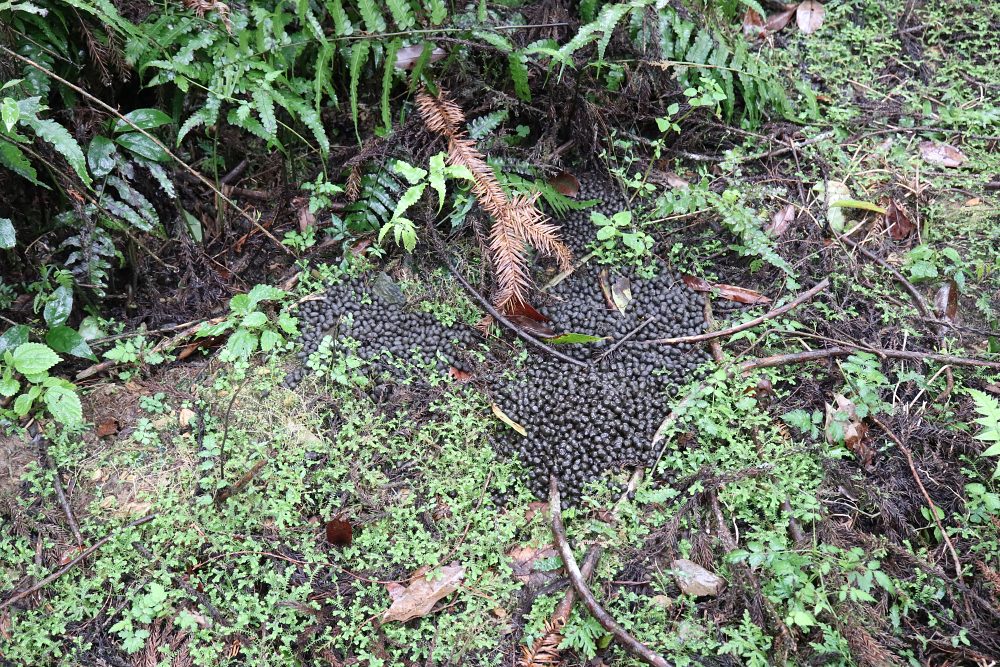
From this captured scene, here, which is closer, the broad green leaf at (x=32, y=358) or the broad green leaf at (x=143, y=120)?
the broad green leaf at (x=32, y=358)

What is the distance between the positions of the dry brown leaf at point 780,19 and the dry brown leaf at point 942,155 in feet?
4.56

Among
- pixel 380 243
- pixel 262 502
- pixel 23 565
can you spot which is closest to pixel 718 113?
pixel 380 243

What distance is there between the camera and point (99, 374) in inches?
157

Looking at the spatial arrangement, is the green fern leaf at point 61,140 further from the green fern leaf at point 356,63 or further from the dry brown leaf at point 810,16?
the dry brown leaf at point 810,16

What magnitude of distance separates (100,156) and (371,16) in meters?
1.67

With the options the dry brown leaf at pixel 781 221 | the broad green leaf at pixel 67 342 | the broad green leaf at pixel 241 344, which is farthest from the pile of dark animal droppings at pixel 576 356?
the broad green leaf at pixel 67 342

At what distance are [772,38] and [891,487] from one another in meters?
3.31

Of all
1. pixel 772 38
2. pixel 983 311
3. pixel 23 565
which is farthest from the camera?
pixel 772 38

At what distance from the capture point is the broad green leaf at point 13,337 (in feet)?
12.1

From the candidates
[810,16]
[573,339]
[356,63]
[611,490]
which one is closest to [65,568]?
[611,490]

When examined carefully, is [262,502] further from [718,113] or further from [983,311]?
[983,311]

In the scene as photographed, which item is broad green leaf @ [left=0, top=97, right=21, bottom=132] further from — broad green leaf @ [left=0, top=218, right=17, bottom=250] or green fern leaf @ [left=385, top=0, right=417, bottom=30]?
green fern leaf @ [left=385, top=0, right=417, bottom=30]

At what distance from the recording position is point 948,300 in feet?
13.0

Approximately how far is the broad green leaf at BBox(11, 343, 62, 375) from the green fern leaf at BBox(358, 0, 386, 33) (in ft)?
8.02
